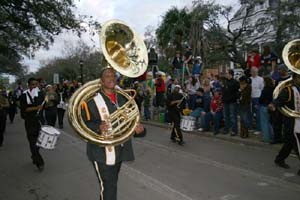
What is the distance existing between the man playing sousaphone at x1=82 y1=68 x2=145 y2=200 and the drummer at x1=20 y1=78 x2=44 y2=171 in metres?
3.72

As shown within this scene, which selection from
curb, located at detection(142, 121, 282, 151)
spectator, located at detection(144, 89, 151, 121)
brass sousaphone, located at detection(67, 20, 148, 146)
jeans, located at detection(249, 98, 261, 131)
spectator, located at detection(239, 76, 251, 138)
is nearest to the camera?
brass sousaphone, located at detection(67, 20, 148, 146)

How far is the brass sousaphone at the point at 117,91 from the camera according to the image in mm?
3711

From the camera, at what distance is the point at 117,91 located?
13.6 feet

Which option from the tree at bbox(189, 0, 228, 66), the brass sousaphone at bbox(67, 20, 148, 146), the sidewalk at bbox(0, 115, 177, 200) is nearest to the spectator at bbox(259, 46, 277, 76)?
the sidewalk at bbox(0, 115, 177, 200)

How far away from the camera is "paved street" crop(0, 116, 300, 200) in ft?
18.6

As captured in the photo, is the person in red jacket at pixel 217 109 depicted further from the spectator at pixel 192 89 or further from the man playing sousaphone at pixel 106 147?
the man playing sousaphone at pixel 106 147

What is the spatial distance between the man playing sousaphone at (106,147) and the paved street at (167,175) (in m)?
1.66

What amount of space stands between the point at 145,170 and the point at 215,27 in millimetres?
20472

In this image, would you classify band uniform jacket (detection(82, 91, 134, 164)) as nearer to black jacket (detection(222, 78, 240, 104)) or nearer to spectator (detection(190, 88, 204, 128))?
black jacket (detection(222, 78, 240, 104))

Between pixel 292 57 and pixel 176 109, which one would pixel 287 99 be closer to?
pixel 292 57

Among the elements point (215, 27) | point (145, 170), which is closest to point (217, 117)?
point (145, 170)

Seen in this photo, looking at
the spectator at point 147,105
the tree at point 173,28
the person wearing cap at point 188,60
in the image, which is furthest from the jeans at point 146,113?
the tree at point 173,28

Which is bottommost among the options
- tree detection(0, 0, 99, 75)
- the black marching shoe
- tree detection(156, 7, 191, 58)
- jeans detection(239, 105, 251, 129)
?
the black marching shoe

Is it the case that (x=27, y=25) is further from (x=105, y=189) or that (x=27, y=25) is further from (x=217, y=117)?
(x=105, y=189)
